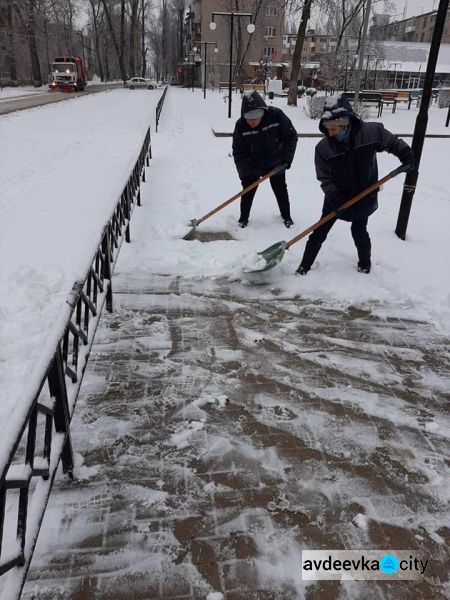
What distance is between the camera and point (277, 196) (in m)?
6.79

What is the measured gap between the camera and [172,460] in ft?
9.30

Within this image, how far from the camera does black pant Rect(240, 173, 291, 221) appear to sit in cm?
666

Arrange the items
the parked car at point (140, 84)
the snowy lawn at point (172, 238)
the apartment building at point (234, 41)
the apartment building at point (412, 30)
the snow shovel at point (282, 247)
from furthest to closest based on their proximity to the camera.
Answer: the apartment building at point (412, 30), the parked car at point (140, 84), the apartment building at point (234, 41), the snow shovel at point (282, 247), the snowy lawn at point (172, 238)

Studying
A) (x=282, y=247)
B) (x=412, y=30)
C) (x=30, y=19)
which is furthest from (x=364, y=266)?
(x=412, y=30)

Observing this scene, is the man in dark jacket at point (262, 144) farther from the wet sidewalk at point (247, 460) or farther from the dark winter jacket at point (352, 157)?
the wet sidewalk at point (247, 460)

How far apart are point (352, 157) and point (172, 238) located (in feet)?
8.49

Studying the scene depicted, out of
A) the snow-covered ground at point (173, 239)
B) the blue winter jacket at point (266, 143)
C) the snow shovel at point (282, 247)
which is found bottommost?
the snow-covered ground at point (173, 239)

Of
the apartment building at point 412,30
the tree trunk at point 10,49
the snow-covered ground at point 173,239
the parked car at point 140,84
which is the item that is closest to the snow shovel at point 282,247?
the snow-covered ground at point 173,239

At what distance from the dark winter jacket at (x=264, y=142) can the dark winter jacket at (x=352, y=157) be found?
1.58m

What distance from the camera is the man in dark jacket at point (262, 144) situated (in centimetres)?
607

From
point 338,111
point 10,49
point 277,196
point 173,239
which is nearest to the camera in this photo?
point 338,111

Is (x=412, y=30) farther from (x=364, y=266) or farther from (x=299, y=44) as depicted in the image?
(x=364, y=266)

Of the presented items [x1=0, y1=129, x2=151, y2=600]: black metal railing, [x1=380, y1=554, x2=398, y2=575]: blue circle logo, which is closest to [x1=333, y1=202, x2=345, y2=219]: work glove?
[x1=0, y1=129, x2=151, y2=600]: black metal railing

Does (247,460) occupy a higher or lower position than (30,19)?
lower
